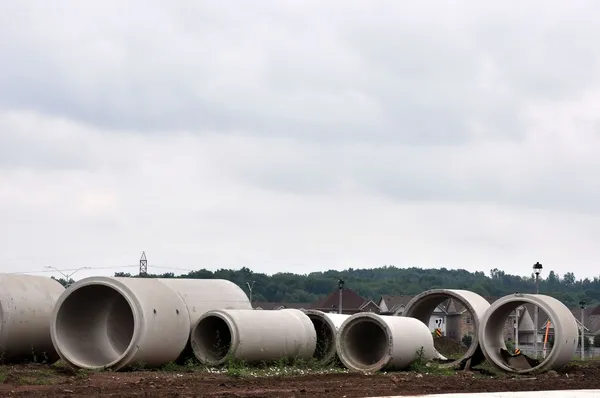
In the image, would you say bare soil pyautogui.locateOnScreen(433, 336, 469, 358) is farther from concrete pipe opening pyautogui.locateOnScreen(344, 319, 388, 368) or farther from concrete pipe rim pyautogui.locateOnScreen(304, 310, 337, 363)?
concrete pipe rim pyautogui.locateOnScreen(304, 310, 337, 363)

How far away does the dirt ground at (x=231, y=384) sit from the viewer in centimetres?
1909

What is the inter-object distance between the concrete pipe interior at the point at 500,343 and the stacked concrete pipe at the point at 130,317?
8158 mm

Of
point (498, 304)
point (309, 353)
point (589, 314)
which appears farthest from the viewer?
point (589, 314)

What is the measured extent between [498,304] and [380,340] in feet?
13.9

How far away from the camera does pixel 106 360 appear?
26.6 metres

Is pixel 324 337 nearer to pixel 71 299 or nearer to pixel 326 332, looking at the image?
pixel 326 332

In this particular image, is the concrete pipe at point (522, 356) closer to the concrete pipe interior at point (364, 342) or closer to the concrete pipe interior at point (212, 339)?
the concrete pipe interior at point (364, 342)

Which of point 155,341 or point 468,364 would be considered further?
point 468,364

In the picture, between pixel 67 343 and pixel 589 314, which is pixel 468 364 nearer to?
pixel 67 343

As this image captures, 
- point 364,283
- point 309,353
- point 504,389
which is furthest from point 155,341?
point 364,283

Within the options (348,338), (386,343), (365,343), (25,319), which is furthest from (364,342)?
(25,319)

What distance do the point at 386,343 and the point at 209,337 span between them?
228 inches

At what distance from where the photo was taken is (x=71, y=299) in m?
26.2

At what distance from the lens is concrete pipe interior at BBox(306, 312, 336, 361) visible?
3198cm
